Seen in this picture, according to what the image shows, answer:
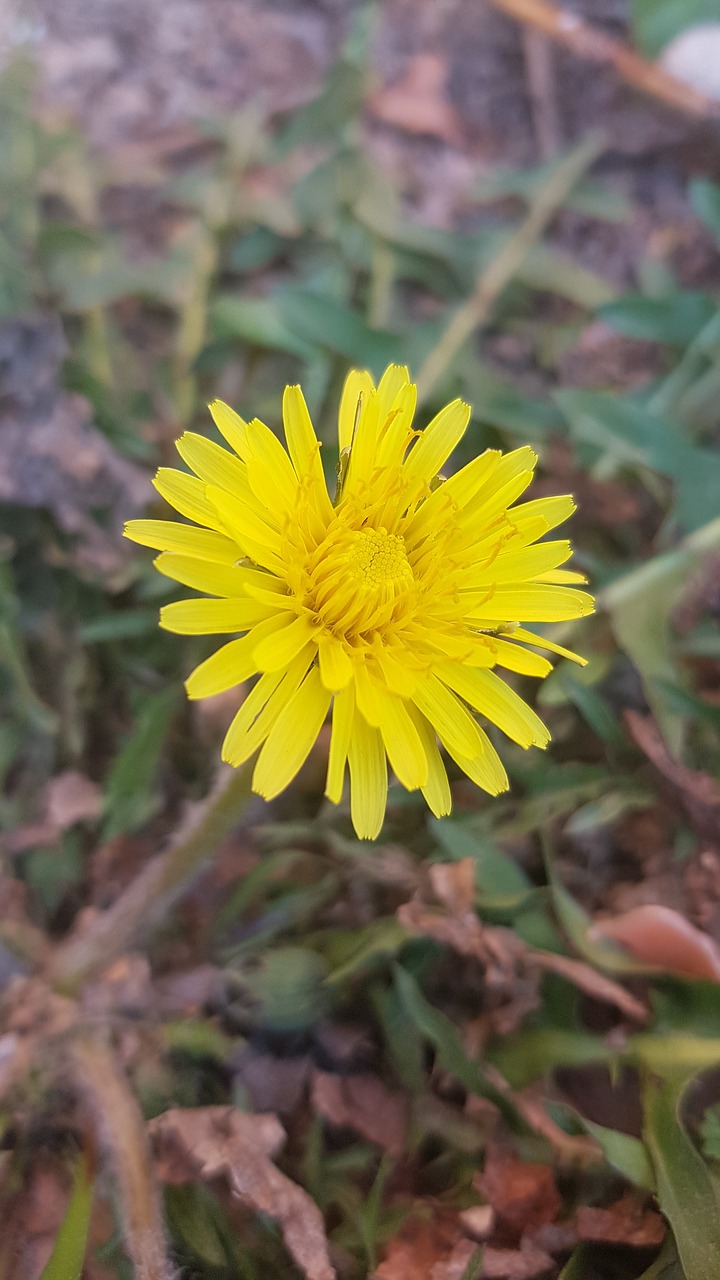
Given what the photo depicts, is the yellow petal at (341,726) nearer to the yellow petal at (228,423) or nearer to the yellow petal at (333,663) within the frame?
the yellow petal at (333,663)

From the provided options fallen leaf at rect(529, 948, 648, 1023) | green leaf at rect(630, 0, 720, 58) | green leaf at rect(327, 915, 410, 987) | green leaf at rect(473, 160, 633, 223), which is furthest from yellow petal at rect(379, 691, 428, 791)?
green leaf at rect(630, 0, 720, 58)

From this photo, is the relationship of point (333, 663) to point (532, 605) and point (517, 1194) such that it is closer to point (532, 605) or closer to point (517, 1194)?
point (532, 605)

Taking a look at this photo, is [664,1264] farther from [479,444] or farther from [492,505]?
[479,444]

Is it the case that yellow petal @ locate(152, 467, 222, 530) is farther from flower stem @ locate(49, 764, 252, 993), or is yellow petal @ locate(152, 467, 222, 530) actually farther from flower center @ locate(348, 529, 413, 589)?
flower stem @ locate(49, 764, 252, 993)

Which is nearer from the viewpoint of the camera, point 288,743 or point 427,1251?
point 288,743

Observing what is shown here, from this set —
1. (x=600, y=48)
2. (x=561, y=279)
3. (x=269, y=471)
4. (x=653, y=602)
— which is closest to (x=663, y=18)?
(x=600, y=48)

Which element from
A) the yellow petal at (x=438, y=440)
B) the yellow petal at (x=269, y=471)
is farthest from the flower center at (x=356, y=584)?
the yellow petal at (x=438, y=440)

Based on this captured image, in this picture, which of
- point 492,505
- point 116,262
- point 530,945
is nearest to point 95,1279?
point 530,945

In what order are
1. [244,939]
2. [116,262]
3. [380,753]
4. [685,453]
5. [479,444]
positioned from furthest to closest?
[116,262], [479,444], [685,453], [244,939], [380,753]
